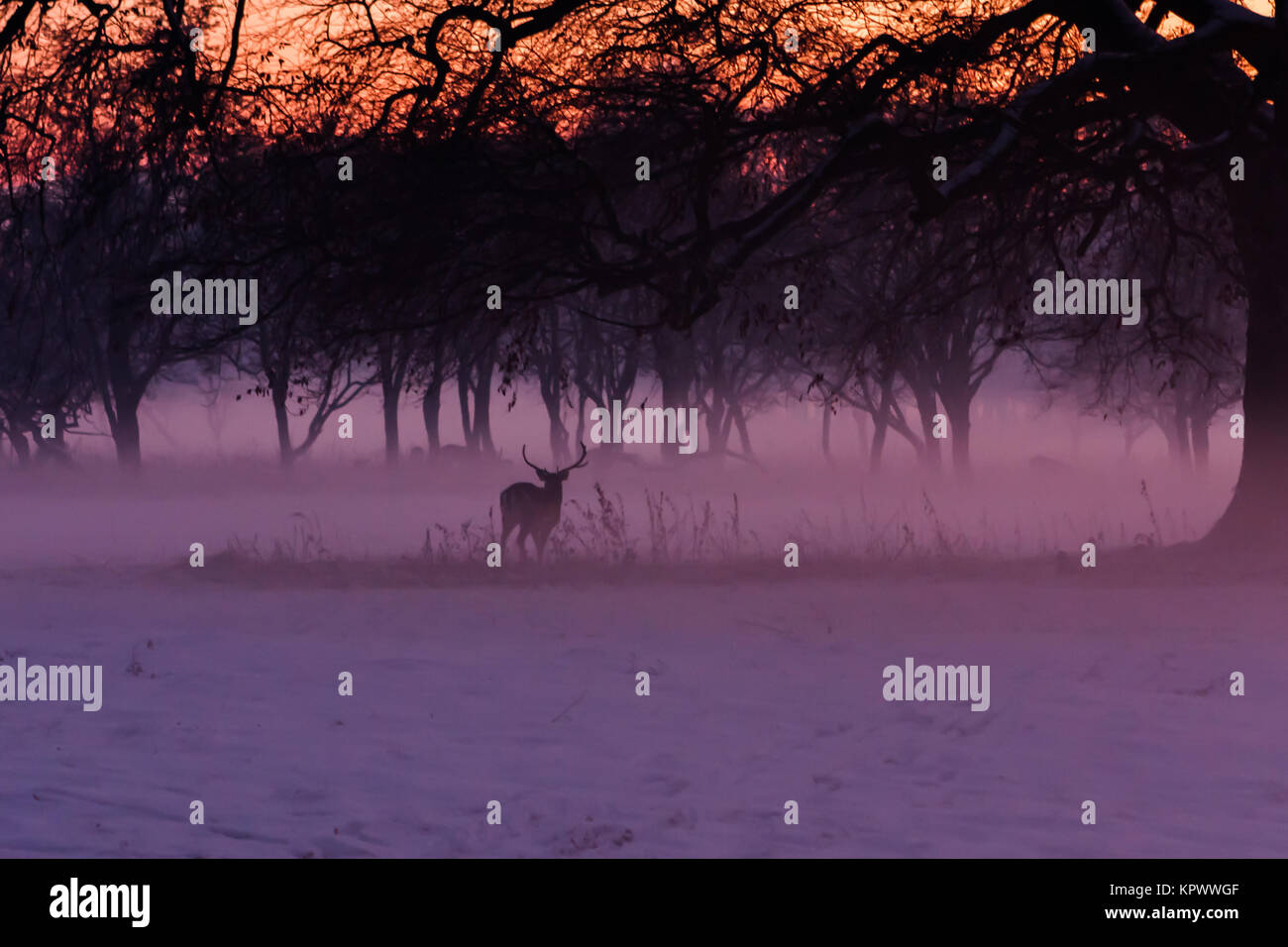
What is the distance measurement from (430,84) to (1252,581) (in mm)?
8749

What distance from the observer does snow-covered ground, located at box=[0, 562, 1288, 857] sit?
19.4ft

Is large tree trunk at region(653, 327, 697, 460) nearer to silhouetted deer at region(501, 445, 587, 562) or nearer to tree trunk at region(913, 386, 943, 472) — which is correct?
tree trunk at region(913, 386, 943, 472)

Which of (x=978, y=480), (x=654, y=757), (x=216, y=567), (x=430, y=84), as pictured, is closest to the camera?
(x=654, y=757)

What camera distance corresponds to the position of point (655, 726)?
7812mm

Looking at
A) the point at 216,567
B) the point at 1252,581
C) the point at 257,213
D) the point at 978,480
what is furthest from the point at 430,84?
the point at 978,480

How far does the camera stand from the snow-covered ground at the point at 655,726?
592 centimetres

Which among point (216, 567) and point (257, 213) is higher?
point (257, 213)

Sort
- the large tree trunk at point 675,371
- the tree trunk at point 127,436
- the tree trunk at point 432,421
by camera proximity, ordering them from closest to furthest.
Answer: the tree trunk at point 127,436
the large tree trunk at point 675,371
the tree trunk at point 432,421

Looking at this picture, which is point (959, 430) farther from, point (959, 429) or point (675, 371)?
point (675, 371)

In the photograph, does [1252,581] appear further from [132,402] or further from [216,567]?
[132,402]

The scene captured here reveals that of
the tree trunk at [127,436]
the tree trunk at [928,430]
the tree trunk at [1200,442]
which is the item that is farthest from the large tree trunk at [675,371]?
the tree trunk at [1200,442]

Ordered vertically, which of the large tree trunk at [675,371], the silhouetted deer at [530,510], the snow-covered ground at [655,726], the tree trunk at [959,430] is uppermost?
the large tree trunk at [675,371]

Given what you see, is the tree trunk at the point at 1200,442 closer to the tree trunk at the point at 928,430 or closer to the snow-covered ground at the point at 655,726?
the tree trunk at the point at 928,430
